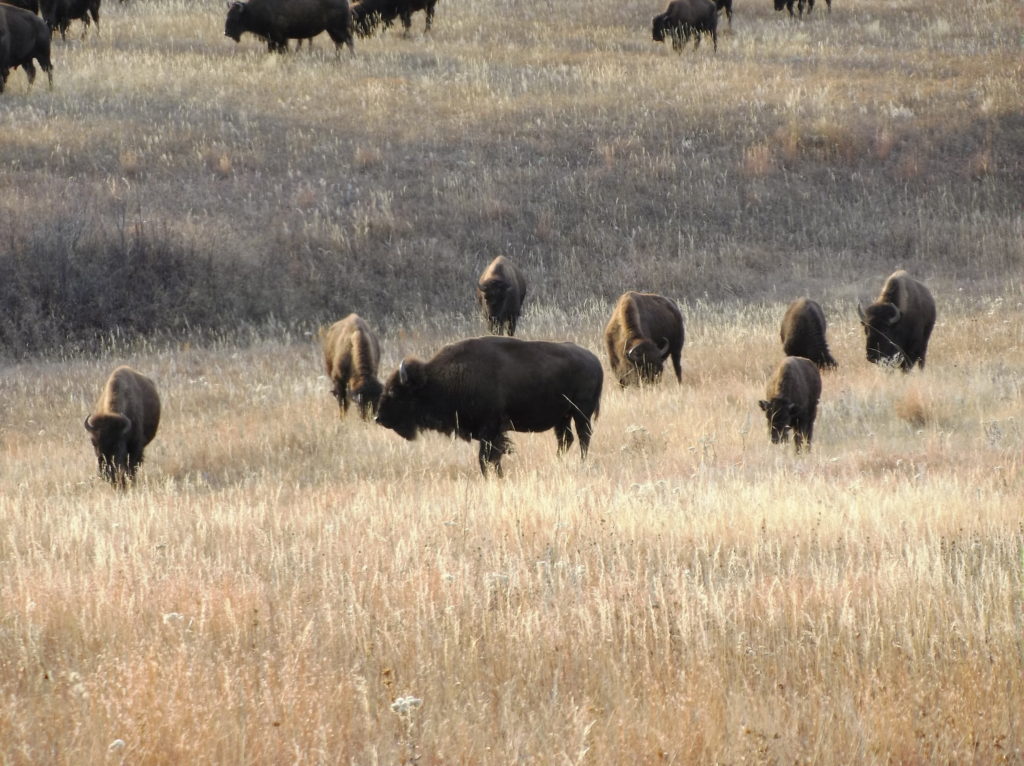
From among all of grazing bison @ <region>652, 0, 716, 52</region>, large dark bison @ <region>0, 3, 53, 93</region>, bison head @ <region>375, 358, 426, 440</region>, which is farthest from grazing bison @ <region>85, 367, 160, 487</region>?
grazing bison @ <region>652, 0, 716, 52</region>

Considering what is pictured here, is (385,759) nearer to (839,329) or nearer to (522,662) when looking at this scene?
(522,662)

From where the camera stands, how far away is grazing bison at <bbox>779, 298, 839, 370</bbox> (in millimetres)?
13742

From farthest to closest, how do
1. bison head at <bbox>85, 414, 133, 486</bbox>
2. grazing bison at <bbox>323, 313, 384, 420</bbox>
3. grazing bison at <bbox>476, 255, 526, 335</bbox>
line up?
grazing bison at <bbox>476, 255, 526, 335</bbox>
grazing bison at <bbox>323, 313, 384, 420</bbox>
bison head at <bbox>85, 414, 133, 486</bbox>

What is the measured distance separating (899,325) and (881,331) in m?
0.27

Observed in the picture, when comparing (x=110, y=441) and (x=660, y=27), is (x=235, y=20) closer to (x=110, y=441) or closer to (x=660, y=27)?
(x=660, y=27)

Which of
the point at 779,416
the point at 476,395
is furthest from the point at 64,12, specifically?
the point at 779,416

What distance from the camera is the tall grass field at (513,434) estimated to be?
4.30 meters

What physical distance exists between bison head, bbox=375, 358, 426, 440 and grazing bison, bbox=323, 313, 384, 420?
5.54 feet

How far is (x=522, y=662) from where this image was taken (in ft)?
15.4

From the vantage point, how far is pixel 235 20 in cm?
3119

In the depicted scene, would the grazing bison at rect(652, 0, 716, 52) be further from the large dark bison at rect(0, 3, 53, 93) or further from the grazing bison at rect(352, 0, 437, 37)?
the large dark bison at rect(0, 3, 53, 93)

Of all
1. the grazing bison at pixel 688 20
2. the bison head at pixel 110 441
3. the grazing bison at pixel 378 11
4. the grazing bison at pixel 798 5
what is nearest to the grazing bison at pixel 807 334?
the bison head at pixel 110 441

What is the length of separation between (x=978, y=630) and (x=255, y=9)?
95.9 feet

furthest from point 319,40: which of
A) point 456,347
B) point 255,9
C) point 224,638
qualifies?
point 224,638
